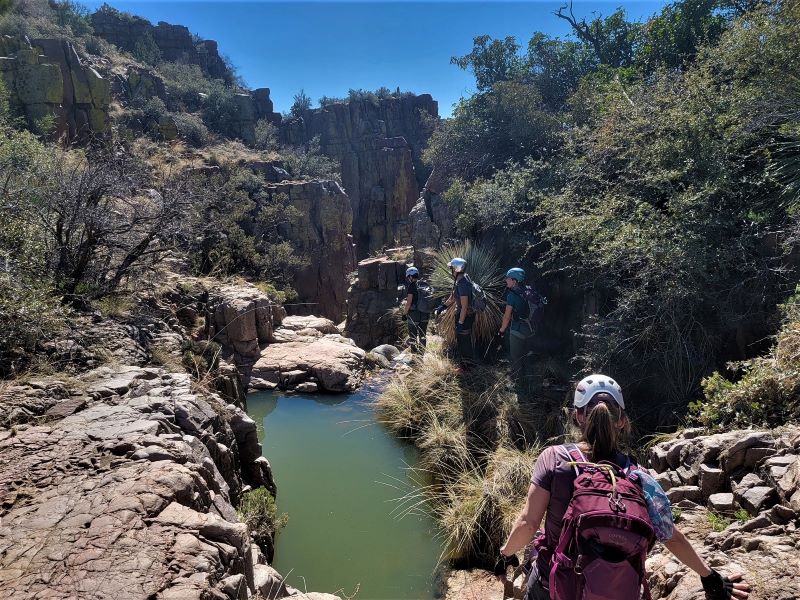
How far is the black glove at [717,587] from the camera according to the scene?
2.22 m

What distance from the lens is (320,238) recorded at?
2077 centimetres

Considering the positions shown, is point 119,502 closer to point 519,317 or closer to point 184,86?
point 519,317

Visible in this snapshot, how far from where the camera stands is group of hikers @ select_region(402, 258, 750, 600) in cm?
178

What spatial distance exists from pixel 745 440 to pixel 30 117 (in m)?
21.2

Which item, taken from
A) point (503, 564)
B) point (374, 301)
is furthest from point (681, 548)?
point (374, 301)

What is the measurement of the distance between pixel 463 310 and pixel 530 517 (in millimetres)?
5320

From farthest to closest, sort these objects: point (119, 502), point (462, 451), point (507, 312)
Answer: point (507, 312), point (462, 451), point (119, 502)

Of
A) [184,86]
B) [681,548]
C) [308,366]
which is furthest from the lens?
[184,86]

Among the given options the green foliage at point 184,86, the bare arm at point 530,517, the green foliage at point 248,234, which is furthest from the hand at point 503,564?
the green foliage at point 184,86

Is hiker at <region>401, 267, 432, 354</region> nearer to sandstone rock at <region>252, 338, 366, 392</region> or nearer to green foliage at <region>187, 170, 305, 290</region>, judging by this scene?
sandstone rock at <region>252, 338, 366, 392</region>

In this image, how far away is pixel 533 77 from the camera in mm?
12875

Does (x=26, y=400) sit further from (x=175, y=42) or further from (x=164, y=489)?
(x=175, y=42)

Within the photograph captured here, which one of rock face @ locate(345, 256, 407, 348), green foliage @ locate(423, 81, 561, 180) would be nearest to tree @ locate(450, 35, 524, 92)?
green foliage @ locate(423, 81, 561, 180)

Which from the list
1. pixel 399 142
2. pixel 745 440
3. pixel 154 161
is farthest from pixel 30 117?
pixel 399 142
